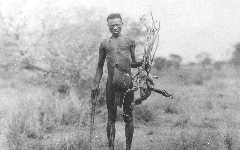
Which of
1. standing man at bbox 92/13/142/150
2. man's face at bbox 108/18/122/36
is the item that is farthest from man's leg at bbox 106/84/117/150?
man's face at bbox 108/18/122/36

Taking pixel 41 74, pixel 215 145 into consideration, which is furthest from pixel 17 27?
pixel 215 145

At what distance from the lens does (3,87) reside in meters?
11.9

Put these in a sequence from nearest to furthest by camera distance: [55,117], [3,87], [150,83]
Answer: [150,83], [55,117], [3,87]

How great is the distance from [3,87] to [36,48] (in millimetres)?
2058

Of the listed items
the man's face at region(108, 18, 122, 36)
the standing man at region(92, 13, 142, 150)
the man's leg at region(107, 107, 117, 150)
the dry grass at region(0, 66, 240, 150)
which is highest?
the man's face at region(108, 18, 122, 36)

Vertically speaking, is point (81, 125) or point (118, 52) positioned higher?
point (118, 52)

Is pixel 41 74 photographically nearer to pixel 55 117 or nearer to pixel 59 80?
pixel 59 80

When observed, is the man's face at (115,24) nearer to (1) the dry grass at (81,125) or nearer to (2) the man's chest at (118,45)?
(2) the man's chest at (118,45)

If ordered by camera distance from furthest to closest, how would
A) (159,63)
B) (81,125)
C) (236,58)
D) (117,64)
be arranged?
(159,63) → (236,58) → (81,125) → (117,64)

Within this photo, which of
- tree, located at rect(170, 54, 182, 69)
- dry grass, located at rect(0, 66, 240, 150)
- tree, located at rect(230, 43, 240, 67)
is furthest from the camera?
tree, located at rect(170, 54, 182, 69)

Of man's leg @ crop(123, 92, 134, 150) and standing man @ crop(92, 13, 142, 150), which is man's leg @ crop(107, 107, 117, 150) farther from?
man's leg @ crop(123, 92, 134, 150)

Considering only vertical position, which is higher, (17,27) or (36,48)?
(17,27)

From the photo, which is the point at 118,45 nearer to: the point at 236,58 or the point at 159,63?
the point at 159,63

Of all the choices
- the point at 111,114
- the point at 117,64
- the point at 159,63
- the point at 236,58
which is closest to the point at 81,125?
the point at 111,114
